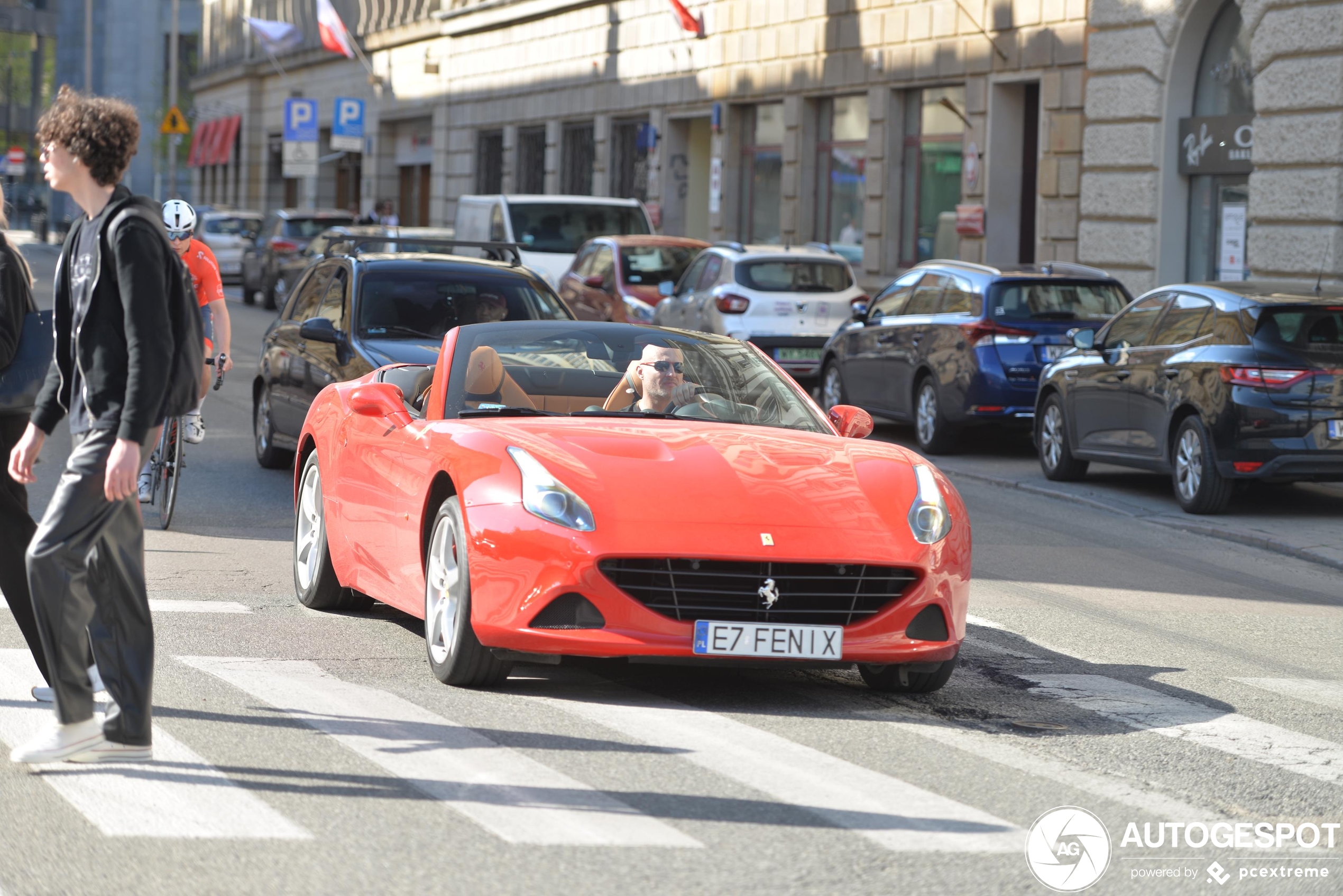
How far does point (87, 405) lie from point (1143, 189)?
2043 cm

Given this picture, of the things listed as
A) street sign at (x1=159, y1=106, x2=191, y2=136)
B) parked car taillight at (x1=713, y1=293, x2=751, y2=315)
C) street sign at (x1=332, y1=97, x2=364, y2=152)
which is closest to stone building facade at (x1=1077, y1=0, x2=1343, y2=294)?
parked car taillight at (x1=713, y1=293, x2=751, y2=315)

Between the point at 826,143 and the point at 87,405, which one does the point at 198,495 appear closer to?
the point at 87,405

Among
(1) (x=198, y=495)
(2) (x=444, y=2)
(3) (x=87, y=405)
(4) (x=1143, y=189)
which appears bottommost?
(1) (x=198, y=495)

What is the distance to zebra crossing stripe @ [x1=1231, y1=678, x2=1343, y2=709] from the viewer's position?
24.0 ft

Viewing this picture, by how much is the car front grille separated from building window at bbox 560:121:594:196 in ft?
118

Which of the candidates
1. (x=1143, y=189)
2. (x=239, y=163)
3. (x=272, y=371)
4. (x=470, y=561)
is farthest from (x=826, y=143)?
(x=239, y=163)

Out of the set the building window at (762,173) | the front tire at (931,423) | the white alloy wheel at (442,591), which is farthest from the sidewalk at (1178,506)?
the building window at (762,173)

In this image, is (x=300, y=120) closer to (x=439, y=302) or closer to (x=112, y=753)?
(x=439, y=302)

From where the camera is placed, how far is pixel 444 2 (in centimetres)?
5088

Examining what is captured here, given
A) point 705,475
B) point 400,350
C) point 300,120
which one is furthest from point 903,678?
point 300,120

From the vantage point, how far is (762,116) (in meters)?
35.0

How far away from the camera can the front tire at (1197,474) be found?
520 inches

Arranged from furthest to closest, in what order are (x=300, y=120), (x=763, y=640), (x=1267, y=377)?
(x=300, y=120) → (x=1267, y=377) → (x=763, y=640)

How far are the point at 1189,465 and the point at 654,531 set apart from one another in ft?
26.2
